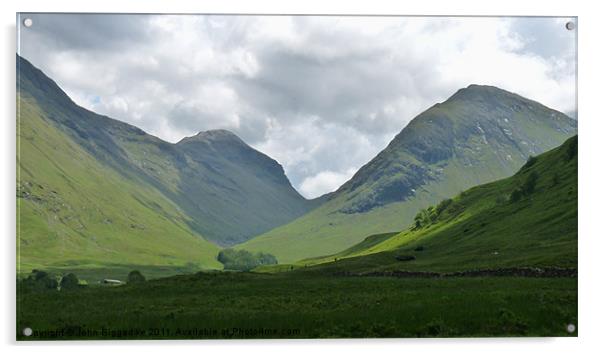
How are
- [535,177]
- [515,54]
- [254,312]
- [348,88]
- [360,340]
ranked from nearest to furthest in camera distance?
[360,340], [254,312], [515,54], [348,88], [535,177]

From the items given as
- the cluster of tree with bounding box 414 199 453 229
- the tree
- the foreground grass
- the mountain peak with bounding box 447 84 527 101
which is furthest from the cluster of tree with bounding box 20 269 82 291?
the cluster of tree with bounding box 414 199 453 229

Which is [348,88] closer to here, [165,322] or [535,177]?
[165,322]

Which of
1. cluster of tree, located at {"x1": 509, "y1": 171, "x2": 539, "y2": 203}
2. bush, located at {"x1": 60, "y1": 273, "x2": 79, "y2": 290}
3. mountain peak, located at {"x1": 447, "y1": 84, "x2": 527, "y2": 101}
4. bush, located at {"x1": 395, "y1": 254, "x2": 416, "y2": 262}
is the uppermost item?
mountain peak, located at {"x1": 447, "y1": 84, "x2": 527, "y2": 101}

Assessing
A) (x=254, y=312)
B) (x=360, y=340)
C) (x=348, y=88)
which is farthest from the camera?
(x=348, y=88)

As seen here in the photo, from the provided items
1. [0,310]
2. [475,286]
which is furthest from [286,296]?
[0,310]

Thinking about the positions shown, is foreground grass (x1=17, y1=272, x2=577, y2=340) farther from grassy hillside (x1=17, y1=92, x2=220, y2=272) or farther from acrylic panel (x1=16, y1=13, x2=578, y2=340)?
grassy hillside (x1=17, y1=92, x2=220, y2=272)

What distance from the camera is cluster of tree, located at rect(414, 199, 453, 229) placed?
309 ft

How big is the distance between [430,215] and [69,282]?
68.8 meters

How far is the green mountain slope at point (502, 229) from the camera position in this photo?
116ft

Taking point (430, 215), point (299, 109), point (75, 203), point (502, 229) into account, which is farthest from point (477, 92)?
point (75, 203)

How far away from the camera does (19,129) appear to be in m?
24.7

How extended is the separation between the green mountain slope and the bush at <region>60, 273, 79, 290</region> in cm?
2238

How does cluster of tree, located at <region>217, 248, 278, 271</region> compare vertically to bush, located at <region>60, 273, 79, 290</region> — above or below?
below
